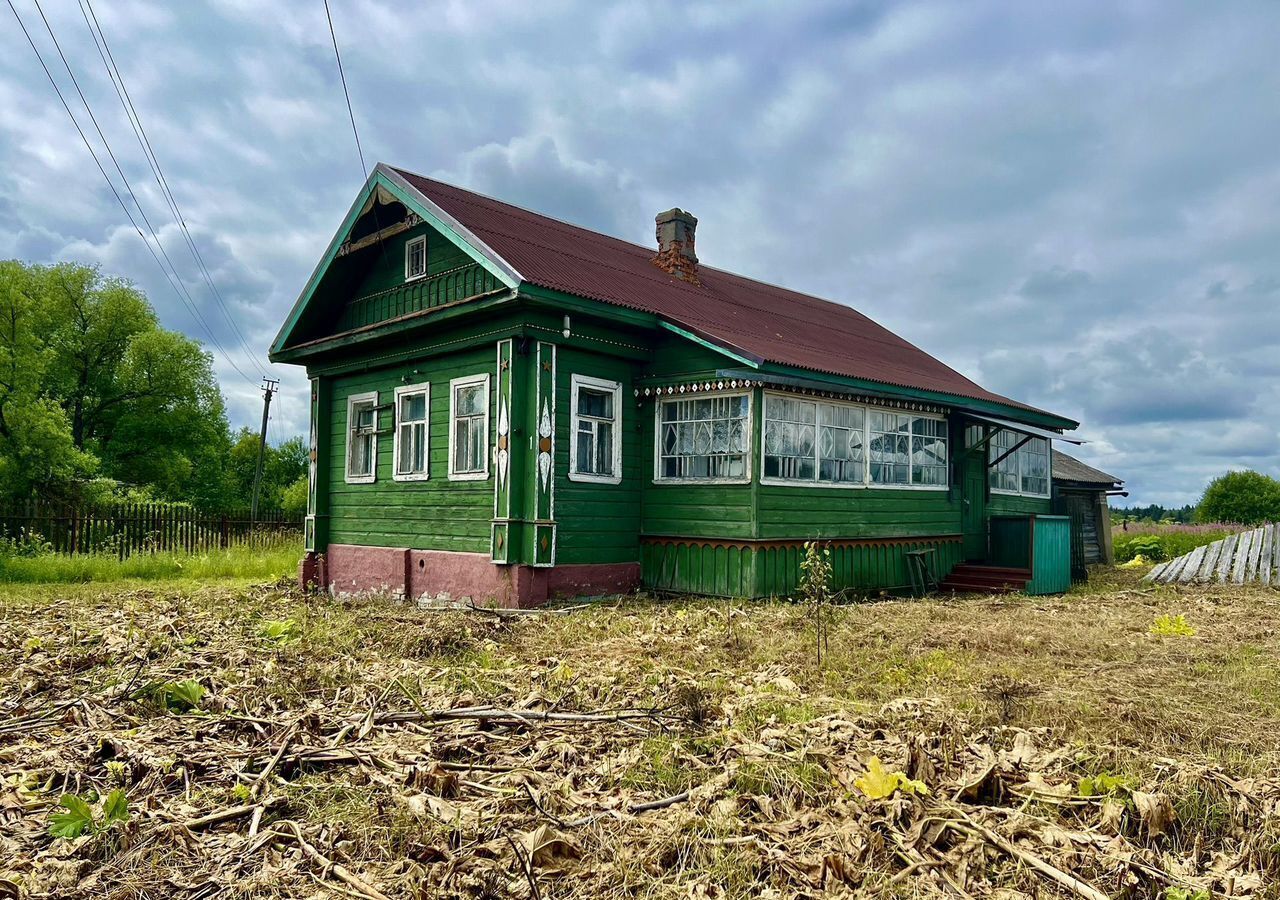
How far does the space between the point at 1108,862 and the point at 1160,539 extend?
26798mm

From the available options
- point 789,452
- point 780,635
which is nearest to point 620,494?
point 789,452

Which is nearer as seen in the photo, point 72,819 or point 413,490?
point 72,819

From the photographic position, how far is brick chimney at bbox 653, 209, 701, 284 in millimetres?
15562

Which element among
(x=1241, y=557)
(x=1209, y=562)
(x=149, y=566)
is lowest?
(x=149, y=566)

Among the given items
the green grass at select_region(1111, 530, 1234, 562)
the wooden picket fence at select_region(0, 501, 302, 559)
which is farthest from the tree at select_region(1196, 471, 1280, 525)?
the wooden picket fence at select_region(0, 501, 302, 559)

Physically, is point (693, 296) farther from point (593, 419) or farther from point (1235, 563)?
point (1235, 563)

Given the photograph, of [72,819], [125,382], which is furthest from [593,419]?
[125,382]

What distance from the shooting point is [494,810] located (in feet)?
13.4

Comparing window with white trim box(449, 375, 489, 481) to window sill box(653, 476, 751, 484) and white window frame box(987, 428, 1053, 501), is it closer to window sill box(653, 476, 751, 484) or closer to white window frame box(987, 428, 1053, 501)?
window sill box(653, 476, 751, 484)

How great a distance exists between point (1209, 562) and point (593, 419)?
1164cm

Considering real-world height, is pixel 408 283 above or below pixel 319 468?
above

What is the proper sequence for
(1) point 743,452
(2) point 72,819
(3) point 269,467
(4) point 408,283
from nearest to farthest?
(2) point 72,819 < (1) point 743,452 < (4) point 408,283 < (3) point 269,467

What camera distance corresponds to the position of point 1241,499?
149 feet

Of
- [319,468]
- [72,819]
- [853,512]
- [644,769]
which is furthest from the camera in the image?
[319,468]
